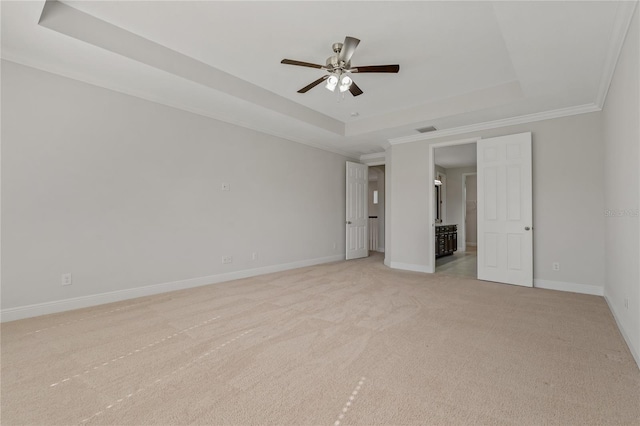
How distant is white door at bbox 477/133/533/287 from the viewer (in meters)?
4.48

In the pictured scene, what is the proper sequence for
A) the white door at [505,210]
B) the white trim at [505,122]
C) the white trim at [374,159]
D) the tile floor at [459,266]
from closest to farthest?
the white trim at [505,122]
the white door at [505,210]
the tile floor at [459,266]
the white trim at [374,159]

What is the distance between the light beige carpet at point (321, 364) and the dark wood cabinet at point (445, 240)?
3554 mm

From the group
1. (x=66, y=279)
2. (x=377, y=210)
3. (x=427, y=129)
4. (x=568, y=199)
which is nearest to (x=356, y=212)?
(x=377, y=210)

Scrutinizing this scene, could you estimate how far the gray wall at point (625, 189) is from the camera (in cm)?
218

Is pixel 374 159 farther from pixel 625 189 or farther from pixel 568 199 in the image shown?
pixel 625 189

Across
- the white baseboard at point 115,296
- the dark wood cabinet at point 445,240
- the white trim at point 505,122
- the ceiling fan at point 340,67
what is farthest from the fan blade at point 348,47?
the dark wood cabinet at point 445,240

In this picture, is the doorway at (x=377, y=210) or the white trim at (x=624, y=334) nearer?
the white trim at (x=624, y=334)

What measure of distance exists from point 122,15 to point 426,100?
3.94 metres

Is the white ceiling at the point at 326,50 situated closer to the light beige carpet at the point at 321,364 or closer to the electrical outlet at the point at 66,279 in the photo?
the electrical outlet at the point at 66,279

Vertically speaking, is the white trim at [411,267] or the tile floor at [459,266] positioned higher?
the white trim at [411,267]

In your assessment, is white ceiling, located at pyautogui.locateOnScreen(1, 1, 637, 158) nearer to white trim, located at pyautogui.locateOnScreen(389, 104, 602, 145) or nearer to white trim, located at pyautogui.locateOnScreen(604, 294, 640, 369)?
white trim, located at pyautogui.locateOnScreen(389, 104, 602, 145)

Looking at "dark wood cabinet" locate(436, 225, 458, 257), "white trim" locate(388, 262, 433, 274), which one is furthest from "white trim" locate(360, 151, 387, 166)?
"white trim" locate(388, 262, 433, 274)

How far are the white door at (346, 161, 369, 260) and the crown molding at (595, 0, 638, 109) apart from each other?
4500 mm

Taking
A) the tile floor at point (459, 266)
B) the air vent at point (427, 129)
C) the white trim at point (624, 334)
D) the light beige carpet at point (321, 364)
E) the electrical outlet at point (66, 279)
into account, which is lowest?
the tile floor at point (459, 266)
